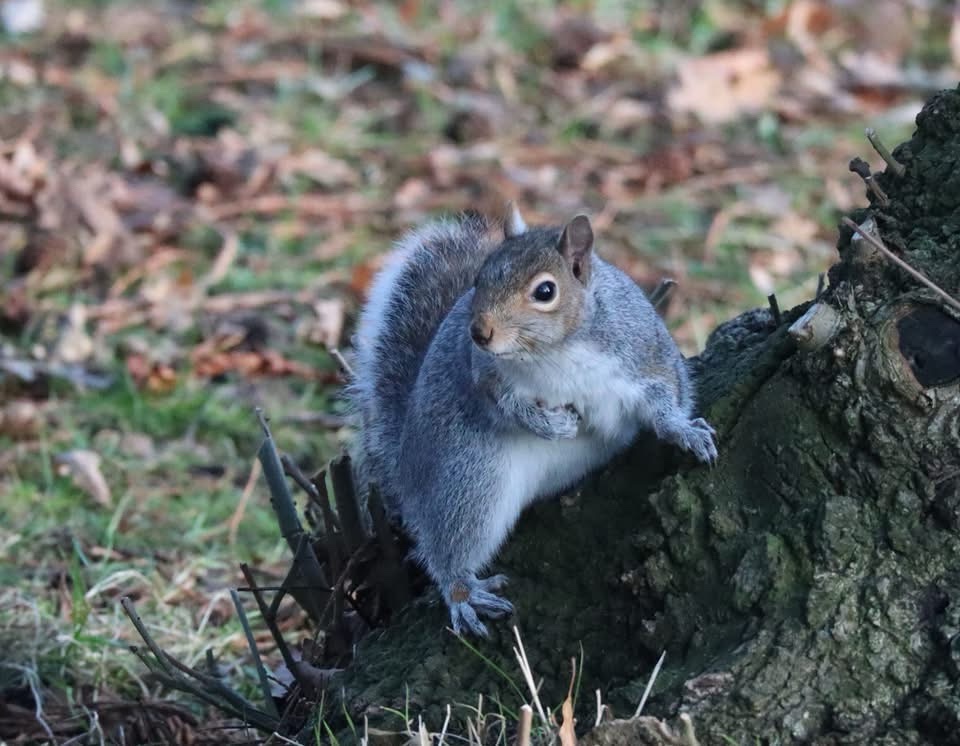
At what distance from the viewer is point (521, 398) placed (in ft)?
6.76

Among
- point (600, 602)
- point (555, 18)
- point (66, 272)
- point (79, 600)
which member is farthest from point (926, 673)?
point (555, 18)

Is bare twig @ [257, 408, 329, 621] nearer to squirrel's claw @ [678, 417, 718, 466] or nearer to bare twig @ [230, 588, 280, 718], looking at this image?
bare twig @ [230, 588, 280, 718]

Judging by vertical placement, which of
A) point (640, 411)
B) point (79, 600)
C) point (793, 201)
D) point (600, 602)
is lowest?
point (79, 600)

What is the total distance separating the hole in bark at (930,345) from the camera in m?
1.77

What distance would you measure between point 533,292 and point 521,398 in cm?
15

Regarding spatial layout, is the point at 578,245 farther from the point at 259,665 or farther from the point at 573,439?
the point at 259,665

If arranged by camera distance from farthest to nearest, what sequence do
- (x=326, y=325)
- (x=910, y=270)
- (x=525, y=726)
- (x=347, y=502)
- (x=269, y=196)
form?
(x=269, y=196) < (x=326, y=325) < (x=347, y=502) < (x=910, y=270) < (x=525, y=726)

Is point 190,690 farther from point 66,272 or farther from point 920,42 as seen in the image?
point 920,42

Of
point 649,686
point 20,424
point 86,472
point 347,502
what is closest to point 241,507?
point 86,472

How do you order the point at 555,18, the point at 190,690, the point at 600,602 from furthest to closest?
the point at 555,18, the point at 190,690, the point at 600,602

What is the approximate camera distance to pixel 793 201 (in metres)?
4.88

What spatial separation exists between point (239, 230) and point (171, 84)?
3.29ft

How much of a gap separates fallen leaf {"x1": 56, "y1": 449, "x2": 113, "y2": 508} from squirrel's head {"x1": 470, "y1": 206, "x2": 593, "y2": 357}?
1.57 metres

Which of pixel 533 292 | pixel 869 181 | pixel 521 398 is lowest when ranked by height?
pixel 521 398
